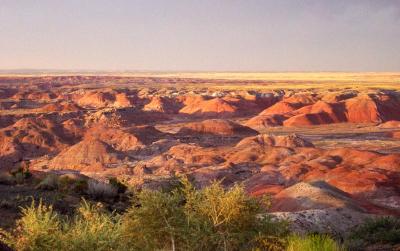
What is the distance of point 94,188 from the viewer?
2472 centimetres

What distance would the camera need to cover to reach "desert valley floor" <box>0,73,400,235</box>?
2733 cm

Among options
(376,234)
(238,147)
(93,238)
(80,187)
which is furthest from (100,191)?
(238,147)

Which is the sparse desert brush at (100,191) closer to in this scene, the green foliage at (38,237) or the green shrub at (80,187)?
the green shrub at (80,187)

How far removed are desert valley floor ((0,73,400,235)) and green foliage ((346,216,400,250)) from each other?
2.47 metres

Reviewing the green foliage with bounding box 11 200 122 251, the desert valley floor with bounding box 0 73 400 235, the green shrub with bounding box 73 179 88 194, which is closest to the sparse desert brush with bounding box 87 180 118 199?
the green shrub with bounding box 73 179 88 194

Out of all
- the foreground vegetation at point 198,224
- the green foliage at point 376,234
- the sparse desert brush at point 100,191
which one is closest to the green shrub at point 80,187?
the sparse desert brush at point 100,191

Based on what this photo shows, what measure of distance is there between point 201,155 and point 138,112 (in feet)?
136

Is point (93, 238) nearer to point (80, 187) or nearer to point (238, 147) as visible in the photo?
point (80, 187)

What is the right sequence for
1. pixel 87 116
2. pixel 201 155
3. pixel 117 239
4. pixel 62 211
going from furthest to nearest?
pixel 87 116 < pixel 201 155 < pixel 62 211 < pixel 117 239

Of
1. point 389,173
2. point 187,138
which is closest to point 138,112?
point 187,138

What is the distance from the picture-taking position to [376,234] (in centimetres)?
1510

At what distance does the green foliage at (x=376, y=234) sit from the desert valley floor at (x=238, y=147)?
2468 mm

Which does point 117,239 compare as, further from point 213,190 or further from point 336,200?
point 336,200

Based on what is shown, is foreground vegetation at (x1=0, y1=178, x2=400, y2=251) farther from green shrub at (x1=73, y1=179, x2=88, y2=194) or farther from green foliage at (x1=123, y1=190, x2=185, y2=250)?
green shrub at (x1=73, y1=179, x2=88, y2=194)
